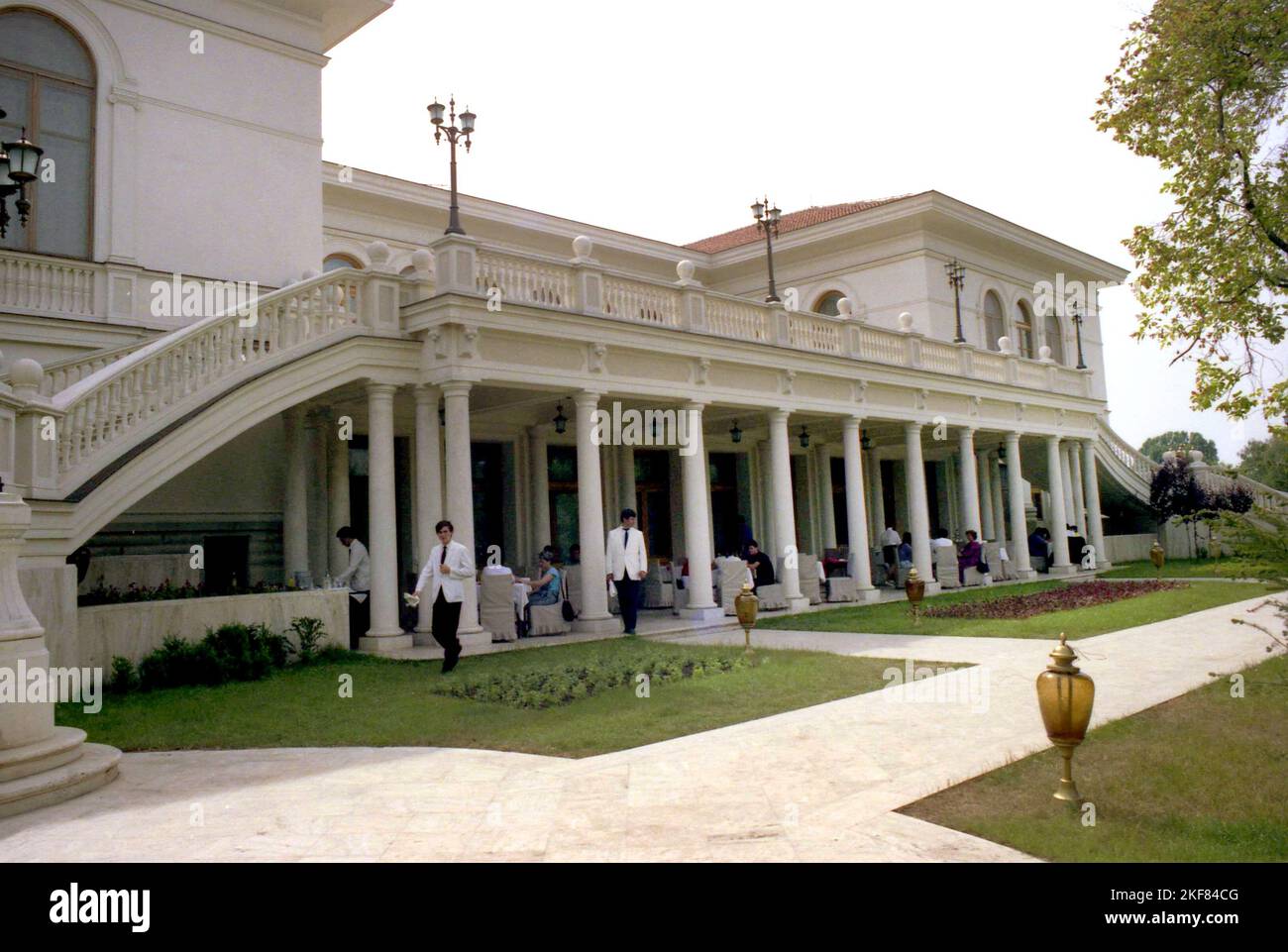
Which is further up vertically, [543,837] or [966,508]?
[966,508]

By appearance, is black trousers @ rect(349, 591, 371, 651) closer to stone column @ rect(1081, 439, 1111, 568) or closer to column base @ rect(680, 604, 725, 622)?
column base @ rect(680, 604, 725, 622)

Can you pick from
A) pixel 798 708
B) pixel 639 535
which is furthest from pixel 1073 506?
pixel 798 708

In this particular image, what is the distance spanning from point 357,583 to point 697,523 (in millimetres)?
6265

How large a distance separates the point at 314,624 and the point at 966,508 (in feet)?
58.8

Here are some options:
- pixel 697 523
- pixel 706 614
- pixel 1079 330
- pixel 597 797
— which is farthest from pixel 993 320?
pixel 597 797

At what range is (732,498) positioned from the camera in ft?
89.8

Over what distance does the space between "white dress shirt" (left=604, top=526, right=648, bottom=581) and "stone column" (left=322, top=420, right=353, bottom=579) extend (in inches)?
191

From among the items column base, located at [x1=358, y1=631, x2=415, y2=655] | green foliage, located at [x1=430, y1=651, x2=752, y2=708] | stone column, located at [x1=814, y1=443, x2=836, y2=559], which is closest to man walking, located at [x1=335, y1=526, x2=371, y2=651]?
column base, located at [x1=358, y1=631, x2=415, y2=655]

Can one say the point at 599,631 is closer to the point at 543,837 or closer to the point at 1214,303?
the point at 543,837

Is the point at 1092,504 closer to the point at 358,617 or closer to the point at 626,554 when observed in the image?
the point at 626,554

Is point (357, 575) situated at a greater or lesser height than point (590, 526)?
lesser

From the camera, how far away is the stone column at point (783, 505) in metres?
19.4

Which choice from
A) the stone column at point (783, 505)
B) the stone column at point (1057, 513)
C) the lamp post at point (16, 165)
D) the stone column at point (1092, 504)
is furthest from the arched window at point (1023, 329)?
the lamp post at point (16, 165)

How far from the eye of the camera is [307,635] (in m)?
12.7
